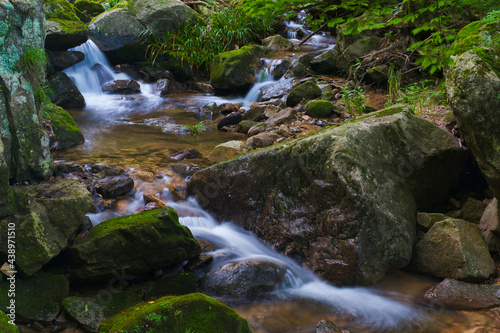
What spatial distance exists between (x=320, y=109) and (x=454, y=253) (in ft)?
13.3

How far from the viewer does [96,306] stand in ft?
9.34

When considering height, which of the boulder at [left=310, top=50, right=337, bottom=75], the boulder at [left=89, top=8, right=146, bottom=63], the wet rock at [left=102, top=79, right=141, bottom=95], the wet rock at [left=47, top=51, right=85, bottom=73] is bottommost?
the wet rock at [left=102, top=79, right=141, bottom=95]

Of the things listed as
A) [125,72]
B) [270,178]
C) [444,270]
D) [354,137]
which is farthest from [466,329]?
[125,72]

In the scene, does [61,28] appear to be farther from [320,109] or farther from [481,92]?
[481,92]

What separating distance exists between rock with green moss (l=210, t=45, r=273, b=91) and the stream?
1.53m

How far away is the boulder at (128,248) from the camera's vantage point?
3.08 m

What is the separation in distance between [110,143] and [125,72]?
539cm

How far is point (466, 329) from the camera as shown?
2.73 metres

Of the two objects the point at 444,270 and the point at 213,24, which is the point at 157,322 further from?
the point at 213,24

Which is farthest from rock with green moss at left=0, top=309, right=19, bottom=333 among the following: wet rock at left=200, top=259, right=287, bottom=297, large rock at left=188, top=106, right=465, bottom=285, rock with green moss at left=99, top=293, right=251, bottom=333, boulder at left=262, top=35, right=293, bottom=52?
boulder at left=262, top=35, right=293, bottom=52

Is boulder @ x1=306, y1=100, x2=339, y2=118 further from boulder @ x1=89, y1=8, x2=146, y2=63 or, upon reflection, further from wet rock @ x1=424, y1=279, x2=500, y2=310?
boulder @ x1=89, y1=8, x2=146, y2=63

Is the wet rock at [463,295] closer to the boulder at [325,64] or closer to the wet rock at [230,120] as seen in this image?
the wet rock at [230,120]

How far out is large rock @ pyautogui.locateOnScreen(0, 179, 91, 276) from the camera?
2.84 m

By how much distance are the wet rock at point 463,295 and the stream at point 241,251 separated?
0.07 metres
